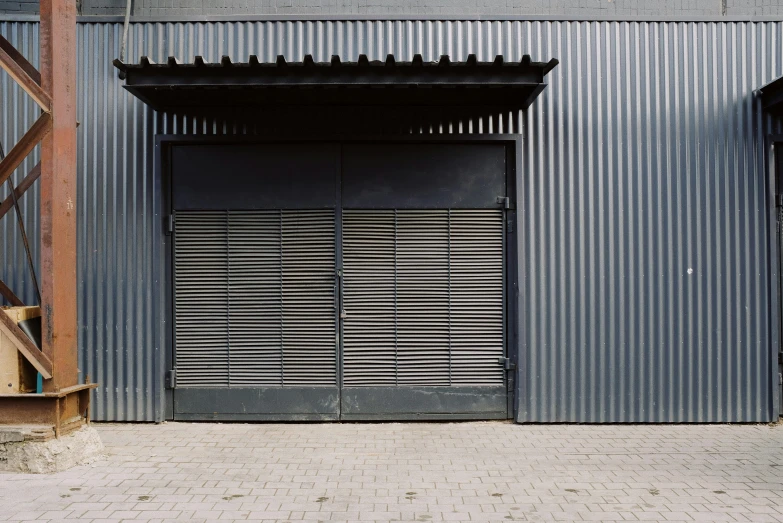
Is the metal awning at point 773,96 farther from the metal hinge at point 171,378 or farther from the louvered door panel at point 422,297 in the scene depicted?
the metal hinge at point 171,378

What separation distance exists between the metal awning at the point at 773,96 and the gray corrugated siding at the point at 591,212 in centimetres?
11

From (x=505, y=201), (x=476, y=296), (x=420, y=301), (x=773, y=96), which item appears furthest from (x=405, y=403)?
(x=773, y=96)

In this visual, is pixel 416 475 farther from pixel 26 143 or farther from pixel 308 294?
pixel 26 143

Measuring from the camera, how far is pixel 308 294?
22.6ft

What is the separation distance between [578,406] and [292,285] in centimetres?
375

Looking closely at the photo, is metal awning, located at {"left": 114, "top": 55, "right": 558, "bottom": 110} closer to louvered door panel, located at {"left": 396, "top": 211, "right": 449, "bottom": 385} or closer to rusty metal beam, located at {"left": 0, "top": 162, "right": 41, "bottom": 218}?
rusty metal beam, located at {"left": 0, "top": 162, "right": 41, "bottom": 218}

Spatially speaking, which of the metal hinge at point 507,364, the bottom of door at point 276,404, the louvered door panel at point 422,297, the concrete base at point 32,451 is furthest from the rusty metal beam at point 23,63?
the metal hinge at point 507,364

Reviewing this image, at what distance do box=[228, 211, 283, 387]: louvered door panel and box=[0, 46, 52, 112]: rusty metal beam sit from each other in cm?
227

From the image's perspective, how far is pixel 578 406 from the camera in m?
6.81

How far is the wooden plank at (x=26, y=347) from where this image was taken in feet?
17.1

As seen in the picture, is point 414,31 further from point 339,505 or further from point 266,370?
point 339,505

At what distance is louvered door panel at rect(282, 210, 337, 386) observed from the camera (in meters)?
6.86

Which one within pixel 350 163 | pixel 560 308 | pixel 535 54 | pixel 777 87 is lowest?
pixel 560 308

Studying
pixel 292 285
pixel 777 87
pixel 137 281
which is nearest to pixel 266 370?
pixel 292 285
